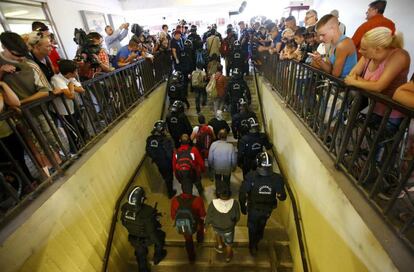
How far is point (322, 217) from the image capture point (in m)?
2.57

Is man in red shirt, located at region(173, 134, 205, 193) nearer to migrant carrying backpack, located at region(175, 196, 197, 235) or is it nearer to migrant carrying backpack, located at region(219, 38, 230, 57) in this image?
migrant carrying backpack, located at region(175, 196, 197, 235)

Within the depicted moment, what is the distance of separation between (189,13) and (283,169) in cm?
1167

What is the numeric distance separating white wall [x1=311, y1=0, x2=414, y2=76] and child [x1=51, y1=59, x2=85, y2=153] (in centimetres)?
536

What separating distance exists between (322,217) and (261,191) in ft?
2.64

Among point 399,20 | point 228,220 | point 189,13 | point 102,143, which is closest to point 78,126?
point 102,143

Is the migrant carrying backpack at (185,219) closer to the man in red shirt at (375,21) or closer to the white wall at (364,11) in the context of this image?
the man in red shirt at (375,21)

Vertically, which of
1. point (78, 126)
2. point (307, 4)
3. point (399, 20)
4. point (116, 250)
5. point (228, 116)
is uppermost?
point (307, 4)

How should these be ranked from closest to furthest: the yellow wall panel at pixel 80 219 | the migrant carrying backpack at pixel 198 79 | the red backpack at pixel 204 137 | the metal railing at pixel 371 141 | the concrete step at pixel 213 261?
the metal railing at pixel 371 141, the yellow wall panel at pixel 80 219, the concrete step at pixel 213 261, the red backpack at pixel 204 137, the migrant carrying backpack at pixel 198 79

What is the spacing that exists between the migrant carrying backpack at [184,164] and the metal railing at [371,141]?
199 centimetres

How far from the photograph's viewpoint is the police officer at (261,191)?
3082mm

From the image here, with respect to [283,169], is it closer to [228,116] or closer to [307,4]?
[228,116]

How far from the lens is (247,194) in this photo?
334 cm

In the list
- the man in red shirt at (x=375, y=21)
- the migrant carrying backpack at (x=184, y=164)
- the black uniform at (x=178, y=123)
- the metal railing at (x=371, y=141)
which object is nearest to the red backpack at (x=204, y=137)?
the black uniform at (x=178, y=123)

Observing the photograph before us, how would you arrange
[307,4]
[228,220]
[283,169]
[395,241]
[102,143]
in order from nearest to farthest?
[395,241]
[228,220]
[102,143]
[283,169]
[307,4]
